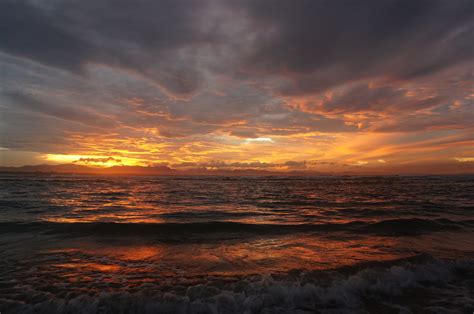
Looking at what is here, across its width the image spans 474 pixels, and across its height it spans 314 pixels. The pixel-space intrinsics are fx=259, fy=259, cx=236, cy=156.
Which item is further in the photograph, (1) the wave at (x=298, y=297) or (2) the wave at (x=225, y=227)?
(2) the wave at (x=225, y=227)

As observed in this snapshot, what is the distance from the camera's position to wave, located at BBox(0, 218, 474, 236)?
11.2 meters

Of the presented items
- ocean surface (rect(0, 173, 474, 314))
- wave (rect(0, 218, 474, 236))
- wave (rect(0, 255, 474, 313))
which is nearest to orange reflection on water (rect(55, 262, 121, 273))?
ocean surface (rect(0, 173, 474, 314))

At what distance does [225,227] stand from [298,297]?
6970mm

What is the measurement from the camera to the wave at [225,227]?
1116cm

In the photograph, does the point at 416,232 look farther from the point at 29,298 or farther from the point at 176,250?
the point at 29,298

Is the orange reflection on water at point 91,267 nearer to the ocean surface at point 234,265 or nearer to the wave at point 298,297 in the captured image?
the ocean surface at point 234,265

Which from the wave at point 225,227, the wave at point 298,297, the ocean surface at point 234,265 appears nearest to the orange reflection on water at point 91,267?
the ocean surface at point 234,265

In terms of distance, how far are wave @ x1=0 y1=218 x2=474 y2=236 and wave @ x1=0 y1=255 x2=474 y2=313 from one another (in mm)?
5168

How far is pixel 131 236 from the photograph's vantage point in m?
10.6

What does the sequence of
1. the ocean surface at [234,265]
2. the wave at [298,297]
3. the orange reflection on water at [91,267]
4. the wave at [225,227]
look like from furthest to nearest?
the wave at [225,227] < the orange reflection on water at [91,267] < the ocean surface at [234,265] < the wave at [298,297]

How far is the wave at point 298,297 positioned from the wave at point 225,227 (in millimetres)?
A: 5168

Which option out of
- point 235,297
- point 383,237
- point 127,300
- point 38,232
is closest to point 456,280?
point 383,237

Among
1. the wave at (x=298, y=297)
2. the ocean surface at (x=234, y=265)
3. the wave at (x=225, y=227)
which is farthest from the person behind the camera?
the wave at (x=225, y=227)

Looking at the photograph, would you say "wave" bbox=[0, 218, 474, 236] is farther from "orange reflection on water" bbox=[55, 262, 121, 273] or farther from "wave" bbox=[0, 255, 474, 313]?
"wave" bbox=[0, 255, 474, 313]
